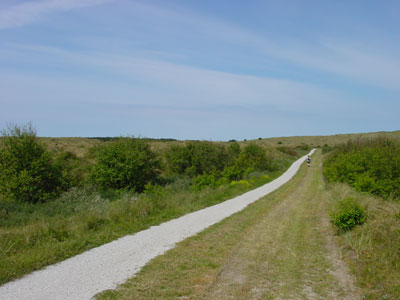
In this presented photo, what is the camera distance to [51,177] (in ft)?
66.8

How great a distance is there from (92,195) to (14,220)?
20.3 ft

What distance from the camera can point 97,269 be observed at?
600 cm

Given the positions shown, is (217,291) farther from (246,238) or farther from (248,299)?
(246,238)

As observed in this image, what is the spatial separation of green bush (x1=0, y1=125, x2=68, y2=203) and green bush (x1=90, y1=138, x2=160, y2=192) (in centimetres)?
297

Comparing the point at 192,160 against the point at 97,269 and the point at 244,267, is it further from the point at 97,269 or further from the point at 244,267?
the point at 97,269

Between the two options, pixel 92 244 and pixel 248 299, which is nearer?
pixel 248 299

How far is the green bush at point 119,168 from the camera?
23.1 m

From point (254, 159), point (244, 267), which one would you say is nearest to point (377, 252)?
point (244, 267)

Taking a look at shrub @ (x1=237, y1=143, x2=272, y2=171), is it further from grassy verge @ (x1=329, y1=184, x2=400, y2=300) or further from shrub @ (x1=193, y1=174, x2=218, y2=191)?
grassy verge @ (x1=329, y1=184, x2=400, y2=300)

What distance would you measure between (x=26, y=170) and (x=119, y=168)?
Result: 619 cm

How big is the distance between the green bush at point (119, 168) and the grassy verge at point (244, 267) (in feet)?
46.7

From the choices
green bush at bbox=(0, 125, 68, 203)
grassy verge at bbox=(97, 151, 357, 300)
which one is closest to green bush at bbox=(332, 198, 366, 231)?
grassy verge at bbox=(97, 151, 357, 300)

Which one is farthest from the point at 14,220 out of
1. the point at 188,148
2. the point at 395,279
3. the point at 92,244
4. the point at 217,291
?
the point at 188,148

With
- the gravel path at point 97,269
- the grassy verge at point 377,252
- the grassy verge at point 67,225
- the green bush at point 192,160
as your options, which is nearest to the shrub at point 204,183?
the grassy verge at point 67,225
